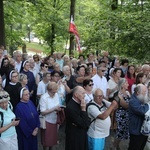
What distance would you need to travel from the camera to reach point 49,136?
5.54m

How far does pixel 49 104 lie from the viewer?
536 cm

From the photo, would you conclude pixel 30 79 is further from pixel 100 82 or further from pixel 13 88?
pixel 100 82

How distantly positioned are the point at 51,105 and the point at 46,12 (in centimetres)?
1224

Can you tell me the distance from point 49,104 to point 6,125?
4.14 feet

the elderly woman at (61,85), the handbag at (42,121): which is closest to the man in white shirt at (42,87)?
the elderly woman at (61,85)

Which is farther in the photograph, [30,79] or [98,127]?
[30,79]

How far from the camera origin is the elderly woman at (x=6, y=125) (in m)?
4.31

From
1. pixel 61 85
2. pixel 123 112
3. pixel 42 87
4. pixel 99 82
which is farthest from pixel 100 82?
pixel 42 87

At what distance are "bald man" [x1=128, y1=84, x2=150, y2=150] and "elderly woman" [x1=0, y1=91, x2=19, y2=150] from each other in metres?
2.33

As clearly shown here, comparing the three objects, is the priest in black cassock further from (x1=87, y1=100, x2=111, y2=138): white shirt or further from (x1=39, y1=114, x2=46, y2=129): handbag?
(x1=39, y1=114, x2=46, y2=129): handbag

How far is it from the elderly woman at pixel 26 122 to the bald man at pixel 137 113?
78.5 inches

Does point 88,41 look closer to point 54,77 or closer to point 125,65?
point 125,65

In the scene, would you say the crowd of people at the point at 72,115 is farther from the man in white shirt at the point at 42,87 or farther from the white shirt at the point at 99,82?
the white shirt at the point at 99,82

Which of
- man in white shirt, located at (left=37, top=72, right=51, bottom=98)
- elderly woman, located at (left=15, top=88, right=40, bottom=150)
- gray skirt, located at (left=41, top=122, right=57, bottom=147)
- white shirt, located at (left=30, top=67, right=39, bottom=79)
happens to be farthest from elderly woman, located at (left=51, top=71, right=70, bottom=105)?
white shirt, located at (left=30, top=67, right=39, bottom=79)
